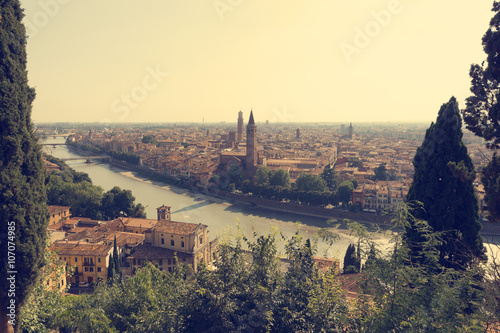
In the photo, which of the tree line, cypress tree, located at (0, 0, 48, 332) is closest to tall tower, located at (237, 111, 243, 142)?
the tree line

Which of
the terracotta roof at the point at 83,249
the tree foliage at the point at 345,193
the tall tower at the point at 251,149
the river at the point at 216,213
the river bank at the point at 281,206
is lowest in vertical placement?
the river at the point at 216,213

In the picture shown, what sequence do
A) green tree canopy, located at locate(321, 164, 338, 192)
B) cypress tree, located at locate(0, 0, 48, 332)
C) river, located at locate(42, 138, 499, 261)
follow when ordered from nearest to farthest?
cypress tree, located at locate(0, 0, 48, 332) < river, located at locate(42, 138, 499, 261) < green tree canopy, located at locate(321, 164, 338, 192)

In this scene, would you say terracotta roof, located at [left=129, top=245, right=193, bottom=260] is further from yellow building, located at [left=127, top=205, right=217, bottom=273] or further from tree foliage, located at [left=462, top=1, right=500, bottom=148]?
tree foliage, located at [left=462, top=1, right=500, bottom=148]

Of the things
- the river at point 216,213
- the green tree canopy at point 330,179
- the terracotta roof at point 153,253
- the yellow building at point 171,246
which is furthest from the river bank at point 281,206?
the terracotta roof at point 153,253

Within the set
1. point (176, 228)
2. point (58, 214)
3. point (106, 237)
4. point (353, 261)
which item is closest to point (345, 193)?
point (353, 261)

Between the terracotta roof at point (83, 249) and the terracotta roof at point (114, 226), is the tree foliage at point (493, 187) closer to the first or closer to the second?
the terracotta roof at point (83, 249)

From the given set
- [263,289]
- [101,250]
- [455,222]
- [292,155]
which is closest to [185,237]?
[101,250]
